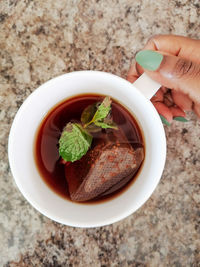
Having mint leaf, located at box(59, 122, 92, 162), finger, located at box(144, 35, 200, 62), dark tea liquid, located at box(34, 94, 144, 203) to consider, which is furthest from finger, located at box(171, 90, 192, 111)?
mint leaf, located at box(59, 122, 92, 162)

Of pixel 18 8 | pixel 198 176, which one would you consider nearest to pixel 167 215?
pixel 198 176

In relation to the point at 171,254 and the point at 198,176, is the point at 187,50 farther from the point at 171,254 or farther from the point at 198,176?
the point at 171,254

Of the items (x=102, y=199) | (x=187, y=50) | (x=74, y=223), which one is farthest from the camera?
(x=187, y=50)

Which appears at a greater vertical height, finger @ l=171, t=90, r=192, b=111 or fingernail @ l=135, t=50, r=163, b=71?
fingernail @ l=135, t=50, r=163, b=71

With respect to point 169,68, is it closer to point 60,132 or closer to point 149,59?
point 149,59

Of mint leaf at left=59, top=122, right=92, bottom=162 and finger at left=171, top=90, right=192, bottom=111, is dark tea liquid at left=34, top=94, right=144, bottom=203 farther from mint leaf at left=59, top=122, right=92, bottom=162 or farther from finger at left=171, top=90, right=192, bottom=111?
finger at left=171, top=90, right=192, bottom=111

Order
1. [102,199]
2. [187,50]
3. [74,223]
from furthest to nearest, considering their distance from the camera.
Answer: [187,50] → [102,199] → [74,223]

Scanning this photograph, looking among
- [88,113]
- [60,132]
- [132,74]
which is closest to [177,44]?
[132,74]
